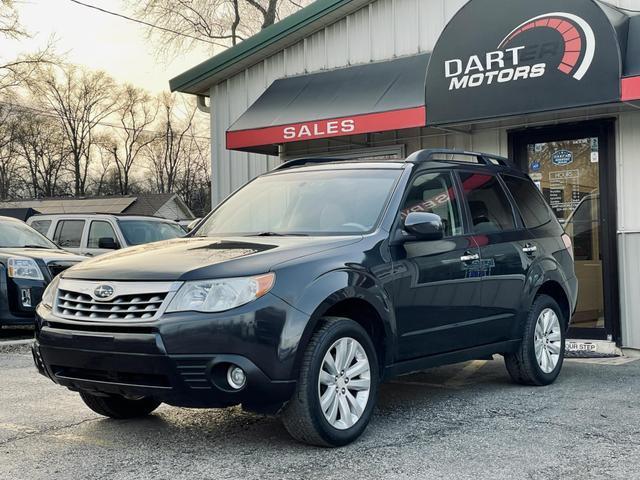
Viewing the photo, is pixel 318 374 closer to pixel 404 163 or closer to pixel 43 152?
pixel 404 163

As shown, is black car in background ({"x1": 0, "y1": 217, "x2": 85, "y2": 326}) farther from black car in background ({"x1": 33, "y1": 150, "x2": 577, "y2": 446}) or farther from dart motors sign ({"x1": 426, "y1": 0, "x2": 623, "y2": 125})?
dart motors sign ({"x1": 426, "y1": 0, "x2": 623, "y2": 125})

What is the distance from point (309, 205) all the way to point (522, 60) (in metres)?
4.13

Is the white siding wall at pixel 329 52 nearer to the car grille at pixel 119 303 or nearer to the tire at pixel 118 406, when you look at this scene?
the tire at pixel 118 406

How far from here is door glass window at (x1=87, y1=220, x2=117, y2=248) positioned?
13148 mm

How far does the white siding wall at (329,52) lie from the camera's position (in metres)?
10.9

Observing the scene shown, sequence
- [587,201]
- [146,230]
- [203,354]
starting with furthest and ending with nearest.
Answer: [146,230] → [587,201] → [203,354]

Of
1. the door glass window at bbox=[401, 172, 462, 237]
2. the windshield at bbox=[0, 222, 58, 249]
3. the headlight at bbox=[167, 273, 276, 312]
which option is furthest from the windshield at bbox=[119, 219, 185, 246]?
the headlight at bbox=[167, 273, 276, 312]

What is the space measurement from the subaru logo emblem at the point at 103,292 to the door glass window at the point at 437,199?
2126 mm

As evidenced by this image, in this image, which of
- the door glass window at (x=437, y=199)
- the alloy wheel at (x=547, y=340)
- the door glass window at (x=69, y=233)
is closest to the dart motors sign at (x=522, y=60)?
the alloy wheel at (x=547, y=340)

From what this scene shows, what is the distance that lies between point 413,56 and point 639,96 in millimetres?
3663

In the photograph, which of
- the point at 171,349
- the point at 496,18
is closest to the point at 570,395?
the point at 171,349

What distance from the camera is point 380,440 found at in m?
4.96

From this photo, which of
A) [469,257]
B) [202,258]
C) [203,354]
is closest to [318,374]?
[203,354]

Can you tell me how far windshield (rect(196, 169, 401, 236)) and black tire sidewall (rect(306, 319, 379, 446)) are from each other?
76cm
